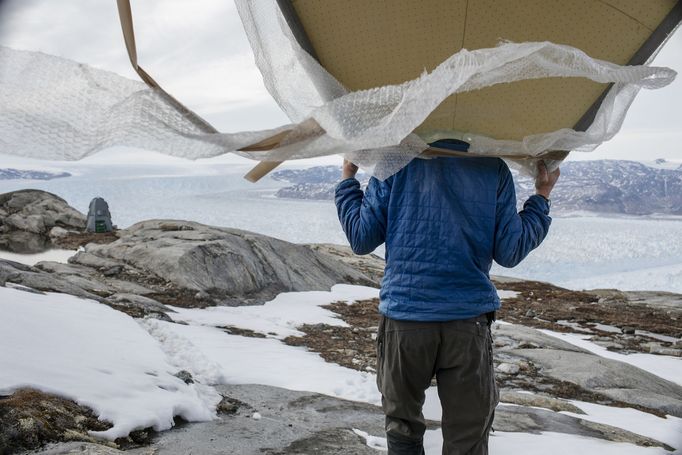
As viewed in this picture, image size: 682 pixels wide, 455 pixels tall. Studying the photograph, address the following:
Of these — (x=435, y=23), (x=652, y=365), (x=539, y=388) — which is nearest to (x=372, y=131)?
(x=435, y=23)

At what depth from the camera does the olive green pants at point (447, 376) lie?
8.32 feet

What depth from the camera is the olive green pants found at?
99.8 inches

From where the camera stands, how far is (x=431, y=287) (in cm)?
256

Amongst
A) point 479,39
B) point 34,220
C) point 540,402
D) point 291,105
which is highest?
point 479,39

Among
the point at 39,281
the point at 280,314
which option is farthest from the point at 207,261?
the point at 39,281

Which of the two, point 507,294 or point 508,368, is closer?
point 508,368

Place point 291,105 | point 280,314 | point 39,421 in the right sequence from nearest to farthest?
point 291,105
point 39,421
point 280,314

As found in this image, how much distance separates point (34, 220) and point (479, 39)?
18.2m

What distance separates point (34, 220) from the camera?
17703mm

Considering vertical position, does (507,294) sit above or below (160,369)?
below

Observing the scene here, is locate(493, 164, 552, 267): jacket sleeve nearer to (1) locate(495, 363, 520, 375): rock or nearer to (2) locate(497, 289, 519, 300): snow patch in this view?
(1) locate(495, 363, 520, 375): rock

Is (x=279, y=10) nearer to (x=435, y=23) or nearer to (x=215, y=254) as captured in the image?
(x=435, y=23)

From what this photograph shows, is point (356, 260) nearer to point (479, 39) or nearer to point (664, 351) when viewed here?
point (664, 351)

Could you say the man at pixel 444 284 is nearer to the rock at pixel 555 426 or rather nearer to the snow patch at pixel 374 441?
the snow patch at pixel 374 441
